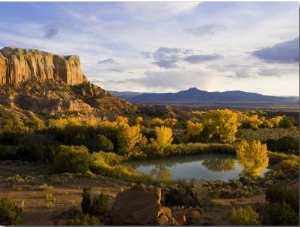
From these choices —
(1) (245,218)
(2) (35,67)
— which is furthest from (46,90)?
(1) (245,218)

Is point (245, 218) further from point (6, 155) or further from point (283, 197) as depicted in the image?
point (6, 155)

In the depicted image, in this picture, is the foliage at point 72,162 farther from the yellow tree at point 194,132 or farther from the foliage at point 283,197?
the yellow tree at point 194,132

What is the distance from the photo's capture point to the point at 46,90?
8500cm

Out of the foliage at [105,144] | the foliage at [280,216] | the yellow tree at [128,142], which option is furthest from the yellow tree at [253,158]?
the foliage at [105,144]

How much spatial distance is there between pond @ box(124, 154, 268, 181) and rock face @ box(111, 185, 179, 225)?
40.9ft

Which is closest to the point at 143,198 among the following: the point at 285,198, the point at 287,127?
the point at 285,198

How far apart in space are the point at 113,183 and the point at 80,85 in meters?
81.1

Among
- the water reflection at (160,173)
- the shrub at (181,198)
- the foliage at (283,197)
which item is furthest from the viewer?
the water reflection at (160,173)

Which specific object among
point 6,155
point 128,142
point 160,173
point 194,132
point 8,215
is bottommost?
point 160,173

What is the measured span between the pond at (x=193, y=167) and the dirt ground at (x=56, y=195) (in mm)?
5893

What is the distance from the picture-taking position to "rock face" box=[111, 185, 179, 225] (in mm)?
10883

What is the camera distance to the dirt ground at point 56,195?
1234 centimetres

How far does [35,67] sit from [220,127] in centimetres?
6196

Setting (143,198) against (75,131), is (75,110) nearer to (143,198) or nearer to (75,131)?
(75,131)
